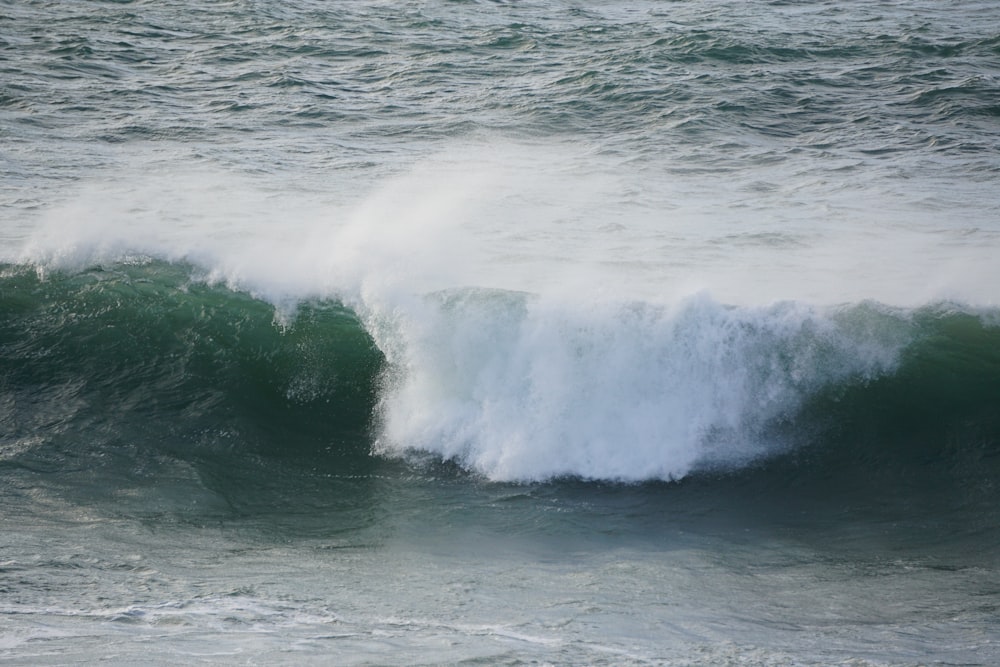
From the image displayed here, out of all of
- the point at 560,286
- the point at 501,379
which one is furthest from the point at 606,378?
the point at 560,286

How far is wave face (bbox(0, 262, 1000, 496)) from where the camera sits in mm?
7801

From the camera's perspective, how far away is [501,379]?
823 centimetres

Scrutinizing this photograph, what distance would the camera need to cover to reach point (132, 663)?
451 cm

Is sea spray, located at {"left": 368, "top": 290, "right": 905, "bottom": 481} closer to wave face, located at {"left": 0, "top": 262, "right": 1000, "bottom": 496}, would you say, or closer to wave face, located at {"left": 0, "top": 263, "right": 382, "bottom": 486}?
wave face, located at {"left": 0, "top": 262, "right": 1000, "bottom": 496}

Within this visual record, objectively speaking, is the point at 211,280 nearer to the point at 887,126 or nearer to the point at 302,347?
the point at 302,347

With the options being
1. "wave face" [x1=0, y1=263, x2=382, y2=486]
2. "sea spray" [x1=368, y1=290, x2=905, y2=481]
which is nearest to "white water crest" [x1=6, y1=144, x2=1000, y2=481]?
"sea spray" [x1=368, y1=290, x2=905, y2=481]

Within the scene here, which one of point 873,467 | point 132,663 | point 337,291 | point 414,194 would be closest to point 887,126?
point 414,194

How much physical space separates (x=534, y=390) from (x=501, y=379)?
11.8 inches

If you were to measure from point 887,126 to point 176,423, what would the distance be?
435 inches

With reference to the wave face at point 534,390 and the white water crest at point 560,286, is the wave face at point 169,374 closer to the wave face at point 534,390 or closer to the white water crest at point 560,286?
the wave face at point 534,390

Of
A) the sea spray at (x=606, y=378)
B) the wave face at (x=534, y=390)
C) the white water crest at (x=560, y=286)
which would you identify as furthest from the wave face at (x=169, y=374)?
the sea spray at (x=606, y=378)

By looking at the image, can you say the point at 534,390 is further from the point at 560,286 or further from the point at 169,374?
the point at 169,374

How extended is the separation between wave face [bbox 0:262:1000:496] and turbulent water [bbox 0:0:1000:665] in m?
0.03

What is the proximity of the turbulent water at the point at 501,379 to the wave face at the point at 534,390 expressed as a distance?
0.10 ft
